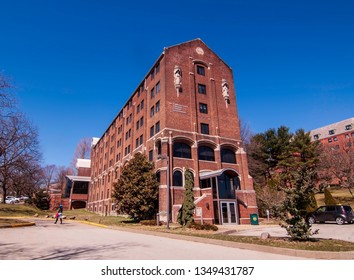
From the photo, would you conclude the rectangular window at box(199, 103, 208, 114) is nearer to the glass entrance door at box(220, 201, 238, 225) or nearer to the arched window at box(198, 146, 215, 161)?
the arched window at box(198, 146, 215, 161)

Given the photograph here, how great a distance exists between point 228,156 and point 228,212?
8.36 m

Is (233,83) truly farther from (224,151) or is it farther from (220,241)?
(220,241)

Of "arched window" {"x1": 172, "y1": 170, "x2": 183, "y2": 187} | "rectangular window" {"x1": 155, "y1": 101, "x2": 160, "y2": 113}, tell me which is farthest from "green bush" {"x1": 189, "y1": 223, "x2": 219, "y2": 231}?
"rectangular window" {"x1": 155, "y1": 101, "x2": 160, "y2": 113}

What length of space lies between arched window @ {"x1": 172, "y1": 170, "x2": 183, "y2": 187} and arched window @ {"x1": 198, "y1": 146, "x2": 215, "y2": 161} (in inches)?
142

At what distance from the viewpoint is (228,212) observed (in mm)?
24891

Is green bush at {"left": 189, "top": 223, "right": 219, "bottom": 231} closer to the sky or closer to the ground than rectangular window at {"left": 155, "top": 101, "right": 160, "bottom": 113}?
closer to the ground

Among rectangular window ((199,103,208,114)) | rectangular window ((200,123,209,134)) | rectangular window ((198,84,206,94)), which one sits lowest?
rectangular window ((200,123,209,134))

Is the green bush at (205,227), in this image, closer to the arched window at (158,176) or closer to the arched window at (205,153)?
the arched window at (158,176)

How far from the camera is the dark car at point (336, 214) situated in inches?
814

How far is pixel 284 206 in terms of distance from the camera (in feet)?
36.4

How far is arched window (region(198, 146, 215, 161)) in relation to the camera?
29.4 metres

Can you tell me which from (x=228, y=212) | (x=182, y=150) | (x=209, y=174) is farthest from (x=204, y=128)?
(x=228, y=212)

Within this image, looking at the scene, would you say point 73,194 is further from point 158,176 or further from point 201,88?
point 201,88

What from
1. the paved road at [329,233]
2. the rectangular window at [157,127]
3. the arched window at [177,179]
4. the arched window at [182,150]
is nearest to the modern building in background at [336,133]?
the arched window at [182,150]
